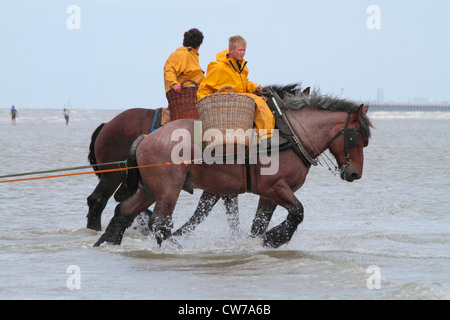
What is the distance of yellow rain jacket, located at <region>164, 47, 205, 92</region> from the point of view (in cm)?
925

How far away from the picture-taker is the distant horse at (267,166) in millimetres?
7965

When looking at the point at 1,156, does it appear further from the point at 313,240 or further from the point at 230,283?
the point at 230,283

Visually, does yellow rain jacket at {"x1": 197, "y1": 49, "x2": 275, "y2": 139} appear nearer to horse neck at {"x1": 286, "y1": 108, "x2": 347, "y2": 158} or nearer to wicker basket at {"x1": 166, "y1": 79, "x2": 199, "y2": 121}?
horse neck at {"x1": 286, "y1": 108, "x2": 347, "y2": 158}

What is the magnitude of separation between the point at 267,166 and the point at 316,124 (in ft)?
2.61

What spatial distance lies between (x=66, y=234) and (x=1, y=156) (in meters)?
14.6

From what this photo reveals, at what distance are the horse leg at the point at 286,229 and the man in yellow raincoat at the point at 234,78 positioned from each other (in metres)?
0.83

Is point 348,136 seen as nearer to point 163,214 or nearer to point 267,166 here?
point 267,166

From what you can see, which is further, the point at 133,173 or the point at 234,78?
the point at 133,173

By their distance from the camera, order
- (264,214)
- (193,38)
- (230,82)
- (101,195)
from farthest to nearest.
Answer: (101,195), (193,38), (264,214), (230,82)

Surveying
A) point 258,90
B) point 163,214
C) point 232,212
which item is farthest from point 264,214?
point 258,90

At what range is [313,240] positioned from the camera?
9352 mm

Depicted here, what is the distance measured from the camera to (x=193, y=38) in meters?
9.47

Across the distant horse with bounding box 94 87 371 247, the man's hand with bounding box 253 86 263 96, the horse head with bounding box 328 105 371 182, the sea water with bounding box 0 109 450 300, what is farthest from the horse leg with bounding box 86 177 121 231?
the horse head with bounding box 328 105 371 182
